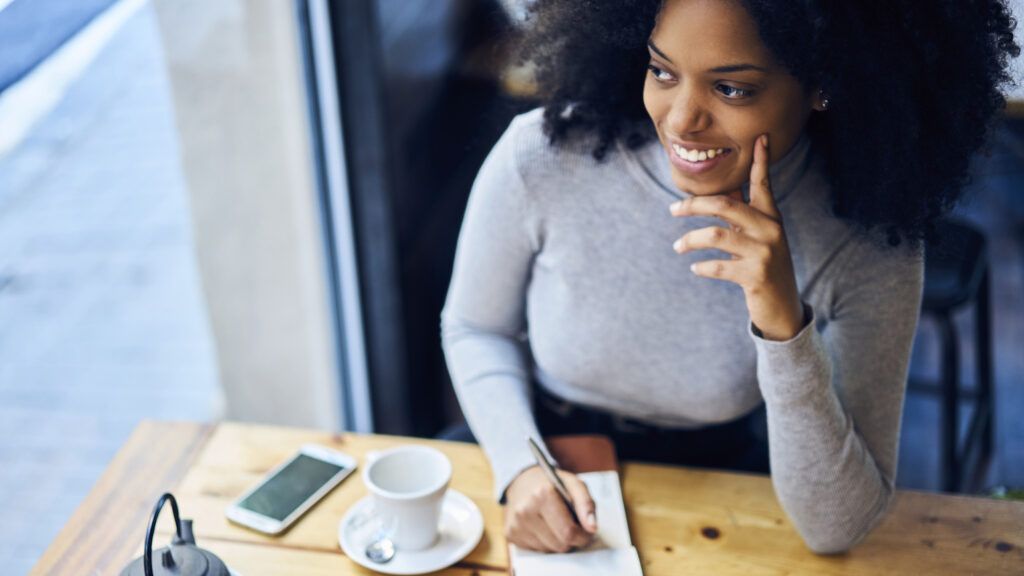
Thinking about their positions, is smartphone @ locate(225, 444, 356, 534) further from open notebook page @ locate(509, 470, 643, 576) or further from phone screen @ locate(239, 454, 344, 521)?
open notebook page @ locate(509, 470, 643, 576)

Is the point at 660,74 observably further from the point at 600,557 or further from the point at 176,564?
the point at 176,564

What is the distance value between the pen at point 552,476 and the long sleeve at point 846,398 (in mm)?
234

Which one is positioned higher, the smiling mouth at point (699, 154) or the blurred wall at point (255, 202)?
the smiling mouth at point (699, 154)

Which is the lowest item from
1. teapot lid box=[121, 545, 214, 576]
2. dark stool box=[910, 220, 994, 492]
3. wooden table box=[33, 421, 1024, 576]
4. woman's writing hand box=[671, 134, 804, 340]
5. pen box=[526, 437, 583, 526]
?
dark stool box=[910, 220, 994, 492]

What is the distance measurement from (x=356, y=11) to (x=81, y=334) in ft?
2.50

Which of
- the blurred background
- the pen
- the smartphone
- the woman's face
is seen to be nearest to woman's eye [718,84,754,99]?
the woman's face

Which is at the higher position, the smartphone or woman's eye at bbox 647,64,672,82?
woman's eye at bbox 647,64,672,82

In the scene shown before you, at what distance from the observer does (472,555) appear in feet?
3.25

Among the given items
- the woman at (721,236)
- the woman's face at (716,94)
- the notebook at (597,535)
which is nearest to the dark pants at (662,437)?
the woman at (721,236)

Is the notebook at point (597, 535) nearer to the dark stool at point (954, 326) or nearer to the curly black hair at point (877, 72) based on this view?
the curly black hair at point (877, 72)

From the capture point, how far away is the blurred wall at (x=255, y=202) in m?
1.68

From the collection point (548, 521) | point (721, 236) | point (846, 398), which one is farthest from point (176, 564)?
point (846, 398)

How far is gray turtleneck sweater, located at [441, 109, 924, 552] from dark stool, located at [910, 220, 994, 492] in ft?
1.82

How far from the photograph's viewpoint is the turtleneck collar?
1097 millimetres
